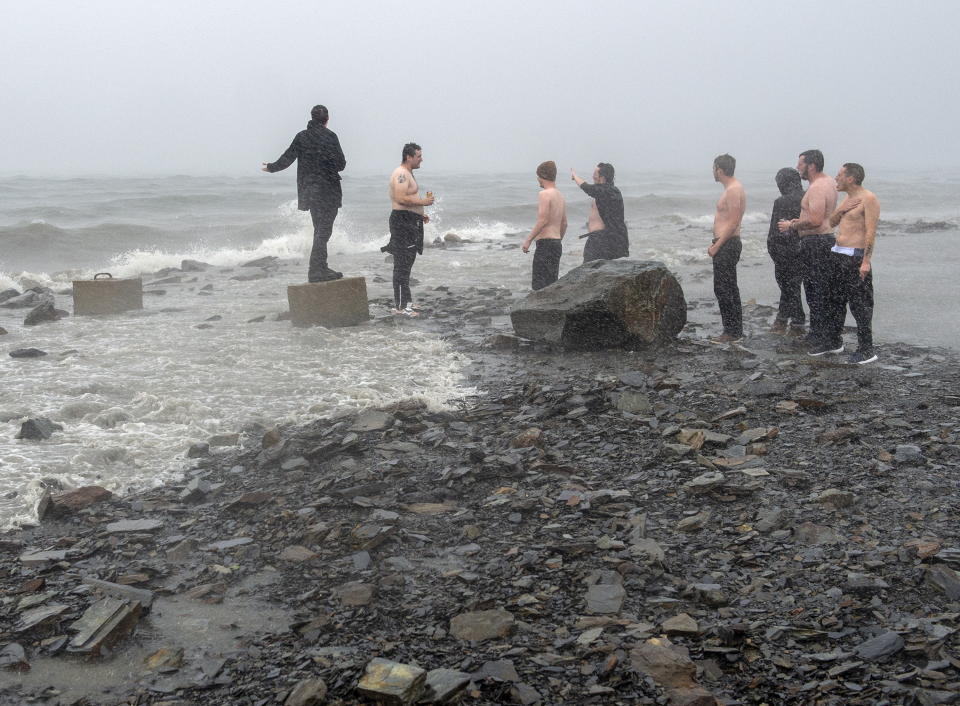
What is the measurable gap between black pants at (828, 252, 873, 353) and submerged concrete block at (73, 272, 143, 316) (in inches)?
350

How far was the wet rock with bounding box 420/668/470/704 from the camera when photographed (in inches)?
118

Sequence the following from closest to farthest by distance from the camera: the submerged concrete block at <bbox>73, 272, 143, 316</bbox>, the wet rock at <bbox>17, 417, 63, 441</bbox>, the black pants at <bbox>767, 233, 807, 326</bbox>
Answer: the wet rock at <bbox>17, 417, 63, 441</bbox> < the black pants at <bbox>767, 233, 807, 326</bbox> < the submerged concrete block at <bbox>73, 272, 143, 316</bbox>

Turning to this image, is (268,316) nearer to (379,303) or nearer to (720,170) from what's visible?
(379,303)

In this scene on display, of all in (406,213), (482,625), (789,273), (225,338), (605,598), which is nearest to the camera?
(482,625)

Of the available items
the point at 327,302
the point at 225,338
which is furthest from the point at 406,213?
the point at 225,338

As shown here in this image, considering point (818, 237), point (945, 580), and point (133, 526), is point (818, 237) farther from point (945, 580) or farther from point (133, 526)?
point (133, 526)

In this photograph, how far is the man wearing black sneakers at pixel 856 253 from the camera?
7.41 meters

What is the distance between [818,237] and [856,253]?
0.81 meters

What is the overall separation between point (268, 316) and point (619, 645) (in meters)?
8.56

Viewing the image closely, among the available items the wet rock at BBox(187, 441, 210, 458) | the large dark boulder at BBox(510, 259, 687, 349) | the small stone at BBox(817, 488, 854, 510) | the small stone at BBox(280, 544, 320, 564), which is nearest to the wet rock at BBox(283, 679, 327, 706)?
the small stone at BBox(280, 544, 320, 564)

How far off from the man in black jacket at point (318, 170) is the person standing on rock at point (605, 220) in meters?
3.00

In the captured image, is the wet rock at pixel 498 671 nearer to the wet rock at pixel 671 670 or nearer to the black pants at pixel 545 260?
the wet rock at pixel 671 670

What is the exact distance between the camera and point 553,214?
10305 mm

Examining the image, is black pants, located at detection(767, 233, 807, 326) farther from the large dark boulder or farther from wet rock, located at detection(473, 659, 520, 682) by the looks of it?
wet rock, located at detection(473, 659, 520, 682)
